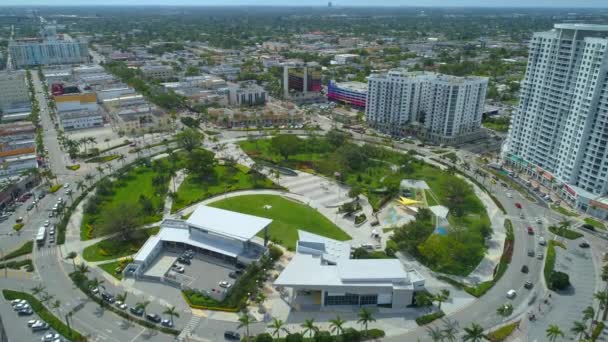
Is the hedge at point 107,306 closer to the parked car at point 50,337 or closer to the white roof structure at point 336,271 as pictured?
the parked car at point 50,337

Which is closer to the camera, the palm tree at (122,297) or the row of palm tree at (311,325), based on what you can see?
the row of palm tree at (311,325)

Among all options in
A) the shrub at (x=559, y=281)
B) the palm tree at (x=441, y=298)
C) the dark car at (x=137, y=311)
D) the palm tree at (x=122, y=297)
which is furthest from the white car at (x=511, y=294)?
the palm tree at (x=122, y=297)

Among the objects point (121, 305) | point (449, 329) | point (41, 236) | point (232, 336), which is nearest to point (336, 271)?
point (449, 329)

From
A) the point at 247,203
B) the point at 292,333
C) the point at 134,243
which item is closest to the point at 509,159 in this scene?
the point at 247,203

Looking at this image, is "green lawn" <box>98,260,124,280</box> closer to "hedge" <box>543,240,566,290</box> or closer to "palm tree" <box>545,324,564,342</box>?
"palm tree" <box>545,324,564,342</box>

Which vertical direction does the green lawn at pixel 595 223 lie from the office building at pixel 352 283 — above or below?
below

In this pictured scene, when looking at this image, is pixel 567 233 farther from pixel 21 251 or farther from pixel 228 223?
pixel 21 251
